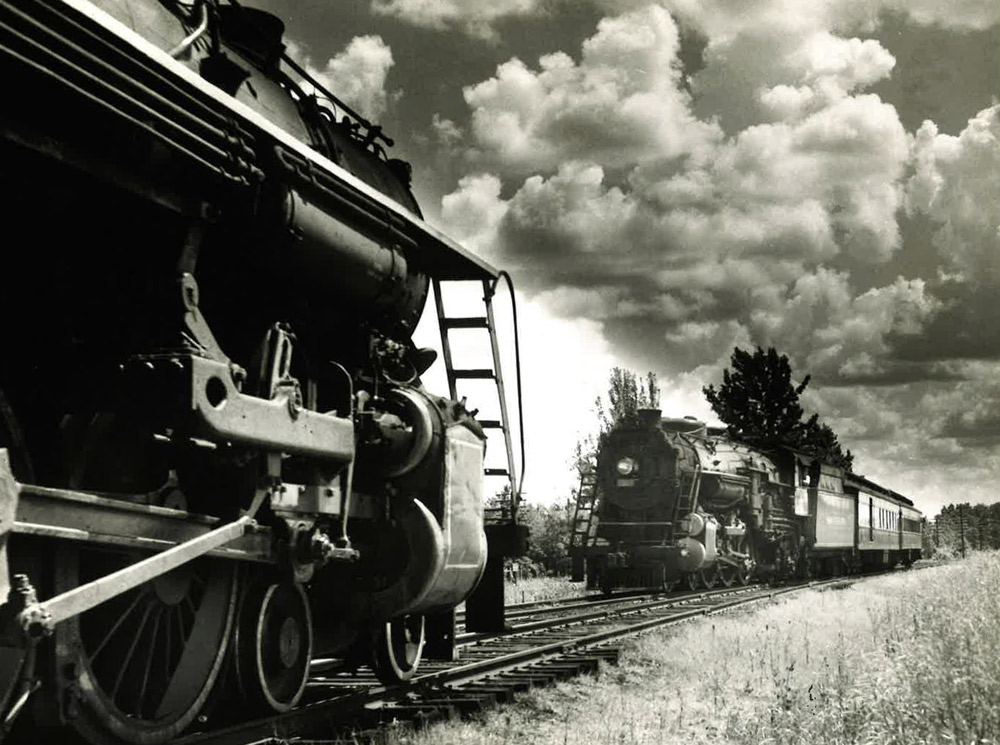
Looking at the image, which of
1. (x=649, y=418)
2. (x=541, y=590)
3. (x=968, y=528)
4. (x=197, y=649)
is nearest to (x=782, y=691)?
(x=197, y=649)

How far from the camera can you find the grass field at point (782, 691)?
565cm

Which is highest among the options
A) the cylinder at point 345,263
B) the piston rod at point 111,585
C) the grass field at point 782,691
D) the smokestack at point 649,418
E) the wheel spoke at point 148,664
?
the smokestack at point 649,418

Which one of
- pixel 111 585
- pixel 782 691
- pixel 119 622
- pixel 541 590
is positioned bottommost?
pixel 541 590

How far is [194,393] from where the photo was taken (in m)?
4.22

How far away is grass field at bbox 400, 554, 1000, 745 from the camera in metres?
5.65

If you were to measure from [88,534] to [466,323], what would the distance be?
3.96m

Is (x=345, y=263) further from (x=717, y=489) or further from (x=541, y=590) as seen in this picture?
(x=717, y=489)

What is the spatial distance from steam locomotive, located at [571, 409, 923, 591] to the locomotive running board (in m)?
14.3

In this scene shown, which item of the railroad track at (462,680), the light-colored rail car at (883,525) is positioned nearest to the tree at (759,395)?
the light-colored rail car at (883,525)

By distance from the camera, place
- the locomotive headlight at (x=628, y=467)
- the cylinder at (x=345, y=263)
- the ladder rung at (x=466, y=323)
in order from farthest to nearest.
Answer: the locomotive headlight at (x=628, y=467)
the ladder rung at (x=466, y=323)
the cylinder at (x=345, y=263)

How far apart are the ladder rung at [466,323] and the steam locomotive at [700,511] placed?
37.6 feet

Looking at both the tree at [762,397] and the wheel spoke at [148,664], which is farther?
the tree at [762,397]

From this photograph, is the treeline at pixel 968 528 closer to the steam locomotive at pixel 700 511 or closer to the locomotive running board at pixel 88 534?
the steam locomotive at pixel 700 511

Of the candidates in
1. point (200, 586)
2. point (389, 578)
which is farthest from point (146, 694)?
point (389, 578)
